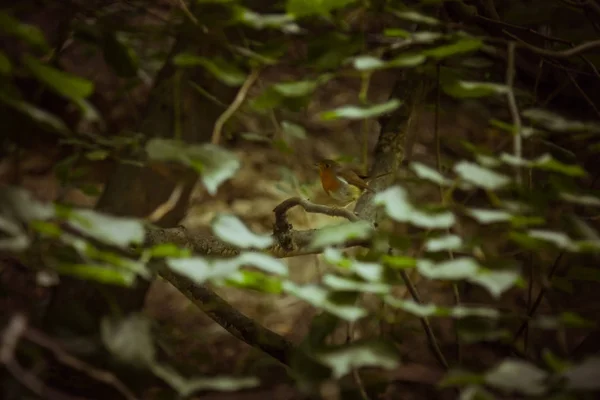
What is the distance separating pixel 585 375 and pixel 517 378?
6 cm

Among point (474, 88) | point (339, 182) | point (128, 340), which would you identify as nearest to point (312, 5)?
point (474, 88)

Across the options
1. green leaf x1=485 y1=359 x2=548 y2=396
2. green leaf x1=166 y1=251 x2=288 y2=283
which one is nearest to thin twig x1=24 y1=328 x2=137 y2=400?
green leaf x1=166 y1=251 x2=288 y2=283

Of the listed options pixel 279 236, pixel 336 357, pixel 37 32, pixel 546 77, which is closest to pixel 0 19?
pixel 37 32

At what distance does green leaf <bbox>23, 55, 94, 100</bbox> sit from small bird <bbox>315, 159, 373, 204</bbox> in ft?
3.23

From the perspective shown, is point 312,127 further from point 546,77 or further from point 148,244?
point 148,244

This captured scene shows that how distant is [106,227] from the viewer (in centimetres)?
57

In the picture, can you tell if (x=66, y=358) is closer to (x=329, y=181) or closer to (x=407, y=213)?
(x=407, y=213)

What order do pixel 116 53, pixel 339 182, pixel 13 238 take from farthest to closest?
pixel 339 182 → pixel 116 53 → pixel 13 238

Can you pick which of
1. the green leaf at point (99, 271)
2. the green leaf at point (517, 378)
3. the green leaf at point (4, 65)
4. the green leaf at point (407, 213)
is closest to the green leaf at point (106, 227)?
the green leaf at point (99, 271)

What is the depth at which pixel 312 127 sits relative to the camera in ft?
9.90

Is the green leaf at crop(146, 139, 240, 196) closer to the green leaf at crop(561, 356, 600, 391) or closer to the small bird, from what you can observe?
the green leaf at crop(561, 356, 600, 391)

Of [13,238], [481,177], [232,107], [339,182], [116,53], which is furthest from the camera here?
[339,182]

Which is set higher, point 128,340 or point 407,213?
point 407,213

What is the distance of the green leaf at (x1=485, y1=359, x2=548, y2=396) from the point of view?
0.55 metres
